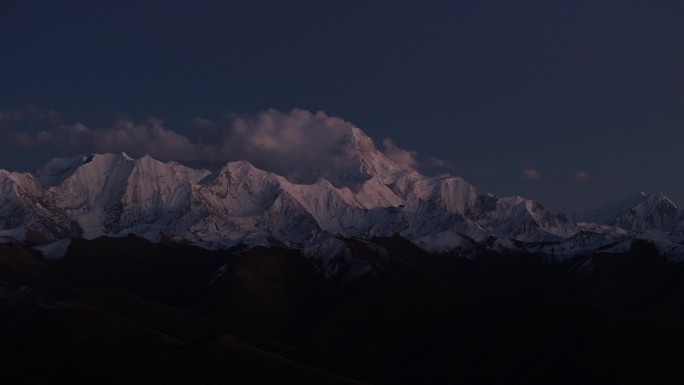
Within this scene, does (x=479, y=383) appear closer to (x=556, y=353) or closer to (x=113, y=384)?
(x=556, y=353)

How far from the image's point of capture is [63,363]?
467 feet

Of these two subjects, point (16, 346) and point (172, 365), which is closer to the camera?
point (172, 365)

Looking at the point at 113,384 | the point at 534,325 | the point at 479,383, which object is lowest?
the point at 113,384

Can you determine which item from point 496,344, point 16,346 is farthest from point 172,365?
point 496,344

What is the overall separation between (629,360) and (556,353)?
48.4 feet

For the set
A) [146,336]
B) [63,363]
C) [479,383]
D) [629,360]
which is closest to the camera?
[63,363]

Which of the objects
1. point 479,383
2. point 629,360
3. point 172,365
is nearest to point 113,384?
point 172,365

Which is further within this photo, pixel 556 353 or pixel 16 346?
pixel 556 353

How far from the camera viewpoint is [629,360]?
169m

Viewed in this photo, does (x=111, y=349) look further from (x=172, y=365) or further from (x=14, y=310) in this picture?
(x=14, y=310)

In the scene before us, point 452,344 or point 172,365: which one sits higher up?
point 452,344

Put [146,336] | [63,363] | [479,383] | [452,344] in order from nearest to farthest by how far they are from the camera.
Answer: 1. [63,363]
2. [146,336]
3. [479,383]
4. [452,344]

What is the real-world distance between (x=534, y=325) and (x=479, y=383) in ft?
61.7

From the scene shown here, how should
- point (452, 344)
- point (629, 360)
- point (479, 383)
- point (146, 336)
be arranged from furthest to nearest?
point (452, 344) < point (479, 383) < point (629, 360) < point (146, 336)
